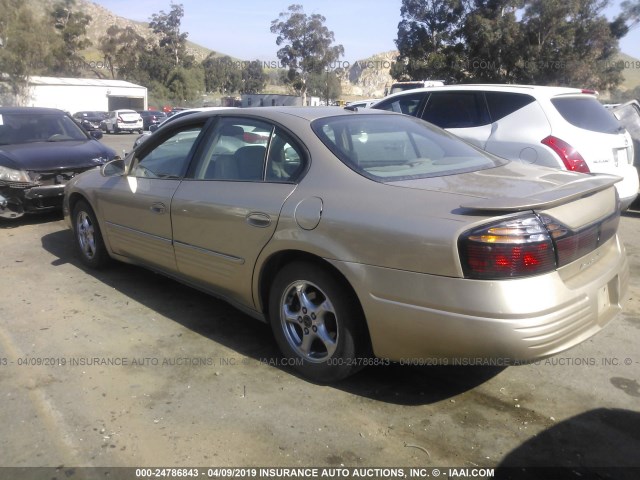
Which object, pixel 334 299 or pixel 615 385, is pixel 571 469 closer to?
pixel 615 385

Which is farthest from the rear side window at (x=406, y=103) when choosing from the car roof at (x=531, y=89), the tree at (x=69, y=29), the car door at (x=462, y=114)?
the tree at (x=69, y=29)

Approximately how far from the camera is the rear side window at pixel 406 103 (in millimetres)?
7355

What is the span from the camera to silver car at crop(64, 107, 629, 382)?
2766 millimetres

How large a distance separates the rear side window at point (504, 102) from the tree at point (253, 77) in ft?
254

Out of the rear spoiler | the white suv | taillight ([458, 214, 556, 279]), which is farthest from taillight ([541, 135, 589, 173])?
taillight ([458, 214, 556, 279])

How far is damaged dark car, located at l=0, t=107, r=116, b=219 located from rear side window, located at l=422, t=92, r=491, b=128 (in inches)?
167

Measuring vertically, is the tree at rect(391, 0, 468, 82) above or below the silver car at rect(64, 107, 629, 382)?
above

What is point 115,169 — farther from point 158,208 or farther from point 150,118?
point 150,118

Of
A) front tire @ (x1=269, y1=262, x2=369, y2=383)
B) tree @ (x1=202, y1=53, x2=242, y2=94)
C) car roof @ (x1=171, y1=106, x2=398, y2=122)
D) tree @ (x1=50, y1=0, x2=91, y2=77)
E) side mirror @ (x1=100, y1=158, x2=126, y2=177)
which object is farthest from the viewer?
tree @ (x1=202, y1=53, x2=242, y2=94)

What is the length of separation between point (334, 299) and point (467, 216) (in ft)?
2.87

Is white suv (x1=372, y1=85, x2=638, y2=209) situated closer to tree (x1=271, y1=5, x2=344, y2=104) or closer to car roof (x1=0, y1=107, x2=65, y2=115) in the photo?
car roof (x1=0, y1=107, x2=65, y2=115)

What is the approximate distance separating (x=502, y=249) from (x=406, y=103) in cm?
514

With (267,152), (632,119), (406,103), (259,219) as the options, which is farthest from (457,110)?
(259,219)

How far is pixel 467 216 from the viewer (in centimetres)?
280
